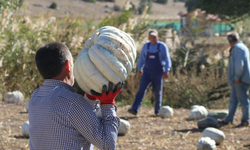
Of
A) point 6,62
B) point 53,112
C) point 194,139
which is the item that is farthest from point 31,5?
point 53,112

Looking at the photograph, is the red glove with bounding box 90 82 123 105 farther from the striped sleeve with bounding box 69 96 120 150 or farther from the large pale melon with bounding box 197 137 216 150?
the large pale melon with bounding box 197 137 216 150

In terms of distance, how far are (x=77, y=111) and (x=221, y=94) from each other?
8.76m

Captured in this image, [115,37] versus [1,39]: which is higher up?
[115,37]

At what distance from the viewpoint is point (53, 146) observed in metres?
2.56

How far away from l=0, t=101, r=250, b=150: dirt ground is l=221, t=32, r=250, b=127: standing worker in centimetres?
45

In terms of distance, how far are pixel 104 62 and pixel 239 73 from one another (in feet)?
18.2

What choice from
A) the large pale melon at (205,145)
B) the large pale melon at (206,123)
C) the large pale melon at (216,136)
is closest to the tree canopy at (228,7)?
the large pale melon at (206,123)

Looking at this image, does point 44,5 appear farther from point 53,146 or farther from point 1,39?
point 53,146

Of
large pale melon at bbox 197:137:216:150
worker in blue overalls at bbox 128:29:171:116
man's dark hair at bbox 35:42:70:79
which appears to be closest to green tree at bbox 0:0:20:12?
worker in blue overalls at bbox 128:29:171:116

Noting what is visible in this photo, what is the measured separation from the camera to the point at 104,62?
8.75 ft

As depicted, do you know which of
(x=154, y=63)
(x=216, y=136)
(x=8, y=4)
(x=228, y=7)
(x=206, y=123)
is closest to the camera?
(x=216, y=136)

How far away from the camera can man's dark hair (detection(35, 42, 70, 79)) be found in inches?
102

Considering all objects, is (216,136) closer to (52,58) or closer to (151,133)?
(151,133)

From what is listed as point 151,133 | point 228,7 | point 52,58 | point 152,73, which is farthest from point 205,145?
point 228,7
